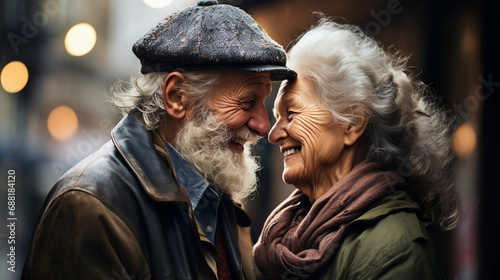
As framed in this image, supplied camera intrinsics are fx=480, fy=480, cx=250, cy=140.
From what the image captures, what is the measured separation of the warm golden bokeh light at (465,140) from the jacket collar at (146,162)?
263 cm

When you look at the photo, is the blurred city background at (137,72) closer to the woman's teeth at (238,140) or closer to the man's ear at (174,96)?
the woman's teeth at (238,140)

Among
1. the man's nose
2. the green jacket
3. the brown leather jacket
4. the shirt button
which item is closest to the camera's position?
the brown leather jacket

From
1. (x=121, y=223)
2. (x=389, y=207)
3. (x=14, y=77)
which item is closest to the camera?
(x=121, y=223)

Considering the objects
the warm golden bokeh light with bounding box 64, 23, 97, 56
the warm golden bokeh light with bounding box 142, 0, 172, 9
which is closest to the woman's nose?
the warm golden bokeh light with bounding box 142, 0, 172, 9

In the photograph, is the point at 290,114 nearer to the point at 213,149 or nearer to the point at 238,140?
the point at 238,140

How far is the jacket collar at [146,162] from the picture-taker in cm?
218

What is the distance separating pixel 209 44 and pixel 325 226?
109 centimetres

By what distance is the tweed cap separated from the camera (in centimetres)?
241

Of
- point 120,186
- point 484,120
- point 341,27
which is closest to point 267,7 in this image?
point 341,27

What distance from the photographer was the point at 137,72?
3963mm

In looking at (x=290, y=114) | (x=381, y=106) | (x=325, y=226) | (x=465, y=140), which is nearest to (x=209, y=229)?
(x=325, y=226)

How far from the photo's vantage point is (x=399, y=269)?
2.13 m

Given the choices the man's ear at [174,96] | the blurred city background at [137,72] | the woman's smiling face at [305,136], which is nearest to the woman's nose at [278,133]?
the woman's smiling face at [305,136]

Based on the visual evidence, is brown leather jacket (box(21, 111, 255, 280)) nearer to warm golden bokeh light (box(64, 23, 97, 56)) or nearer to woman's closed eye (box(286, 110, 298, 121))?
woman's closed eye (box(286, 110, 298, 121))
